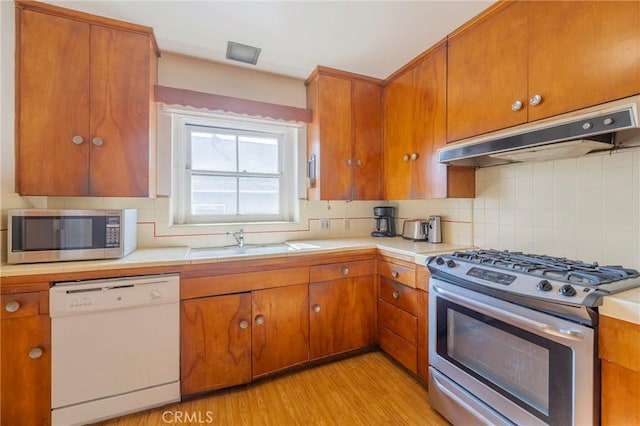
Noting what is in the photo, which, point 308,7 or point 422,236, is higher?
point 308,7

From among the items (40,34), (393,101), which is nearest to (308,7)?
(393,101)

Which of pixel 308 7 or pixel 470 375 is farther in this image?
pixel 308 7

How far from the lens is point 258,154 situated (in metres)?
2.50

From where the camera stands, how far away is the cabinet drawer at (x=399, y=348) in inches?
72.6

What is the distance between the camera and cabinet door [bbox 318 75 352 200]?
232 cm

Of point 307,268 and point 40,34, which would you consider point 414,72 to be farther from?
point 40,34

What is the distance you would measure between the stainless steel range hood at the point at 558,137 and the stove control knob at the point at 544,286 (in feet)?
2.08

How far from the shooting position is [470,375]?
1.40 m

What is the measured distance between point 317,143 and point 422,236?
48.0 inches

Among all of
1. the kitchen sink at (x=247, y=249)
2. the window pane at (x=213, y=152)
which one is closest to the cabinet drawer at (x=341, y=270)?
the kitchen sink at (x=247, y=249)

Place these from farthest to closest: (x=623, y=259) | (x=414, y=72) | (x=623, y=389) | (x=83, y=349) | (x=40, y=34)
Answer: (x=414, y=72) → (x=40, y=34) → (x=83, y=349) → (x=623, y=259) → (x=623, y=389)

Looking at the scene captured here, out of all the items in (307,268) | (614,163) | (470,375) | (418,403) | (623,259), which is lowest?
(418,403)

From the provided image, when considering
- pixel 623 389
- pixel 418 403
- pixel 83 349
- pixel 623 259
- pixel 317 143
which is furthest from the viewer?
pixel 317 143

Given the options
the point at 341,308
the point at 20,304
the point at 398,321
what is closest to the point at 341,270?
the point at 341,308
